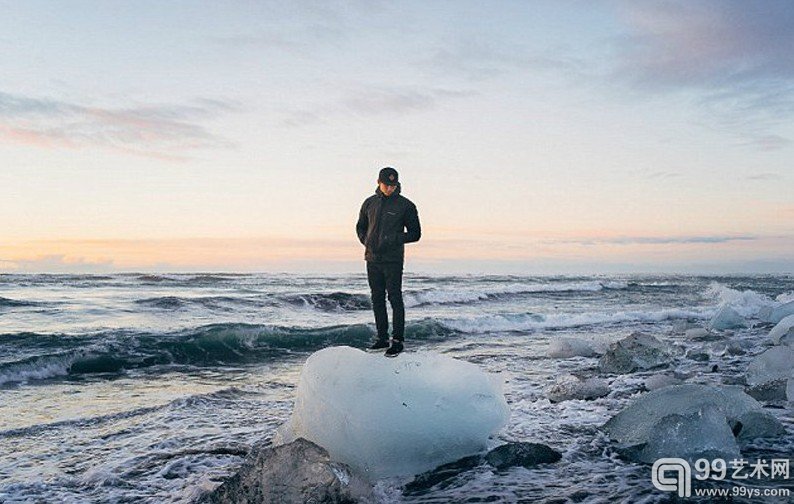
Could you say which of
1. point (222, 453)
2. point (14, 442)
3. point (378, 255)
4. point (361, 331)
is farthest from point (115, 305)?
point (222, 453)

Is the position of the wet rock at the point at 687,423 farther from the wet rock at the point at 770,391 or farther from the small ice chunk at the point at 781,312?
the small ice chunk at the point at 781,312

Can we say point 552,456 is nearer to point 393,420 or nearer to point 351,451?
point 393,420

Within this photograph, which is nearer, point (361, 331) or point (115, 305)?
point (361, 331)

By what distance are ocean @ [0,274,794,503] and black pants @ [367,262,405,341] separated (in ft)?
3.95

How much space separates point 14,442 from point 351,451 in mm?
2586

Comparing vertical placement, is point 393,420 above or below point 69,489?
above

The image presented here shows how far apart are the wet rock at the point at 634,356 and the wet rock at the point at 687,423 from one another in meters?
2.83

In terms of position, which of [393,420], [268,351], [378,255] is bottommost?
[268,351]

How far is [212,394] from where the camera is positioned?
561 centimetres

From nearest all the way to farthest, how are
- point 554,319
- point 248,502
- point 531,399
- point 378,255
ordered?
point 248,502 → point 531,399 → point 378,255 → point 554,319

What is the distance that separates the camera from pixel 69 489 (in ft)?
10.4

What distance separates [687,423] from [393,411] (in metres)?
1.60

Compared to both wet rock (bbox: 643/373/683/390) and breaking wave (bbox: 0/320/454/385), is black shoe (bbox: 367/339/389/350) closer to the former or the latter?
breaking wave (bbox: 0/320/454/385)

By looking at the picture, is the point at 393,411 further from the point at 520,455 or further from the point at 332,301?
the point at 332,301
